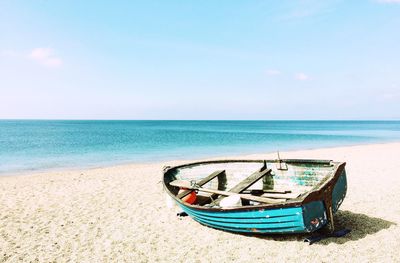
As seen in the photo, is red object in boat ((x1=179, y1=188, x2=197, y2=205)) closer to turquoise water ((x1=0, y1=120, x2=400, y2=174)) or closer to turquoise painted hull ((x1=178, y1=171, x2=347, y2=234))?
turquoise painted hull ((x1=178, y1=171, x2=347, y2=234))

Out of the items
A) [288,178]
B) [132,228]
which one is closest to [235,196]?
[288,178]

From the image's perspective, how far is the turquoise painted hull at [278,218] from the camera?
572 cm

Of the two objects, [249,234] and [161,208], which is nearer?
[249,234]

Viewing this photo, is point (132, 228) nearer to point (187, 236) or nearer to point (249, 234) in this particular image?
point (187, 236)

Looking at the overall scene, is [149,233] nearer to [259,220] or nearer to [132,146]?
A: [259,220]

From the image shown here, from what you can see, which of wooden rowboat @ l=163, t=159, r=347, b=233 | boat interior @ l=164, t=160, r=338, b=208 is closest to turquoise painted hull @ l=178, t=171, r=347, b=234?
wooden rowboat @ l=163, t=159, r=347, b=233

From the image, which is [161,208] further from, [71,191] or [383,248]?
[383,248]

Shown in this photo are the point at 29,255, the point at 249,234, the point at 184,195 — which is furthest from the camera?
the point at 184,195

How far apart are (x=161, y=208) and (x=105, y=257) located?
3383mm

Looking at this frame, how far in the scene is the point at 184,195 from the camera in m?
8.68

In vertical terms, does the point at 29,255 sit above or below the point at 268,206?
below

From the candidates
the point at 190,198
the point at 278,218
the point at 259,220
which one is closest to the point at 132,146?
the point at 190,198

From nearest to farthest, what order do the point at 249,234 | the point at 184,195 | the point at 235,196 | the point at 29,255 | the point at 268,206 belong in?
the point at 268,206
the point at 29,255
the point at 249,234
the point at 235,196
the point at 184,195

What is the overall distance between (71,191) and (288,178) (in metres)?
8.61
